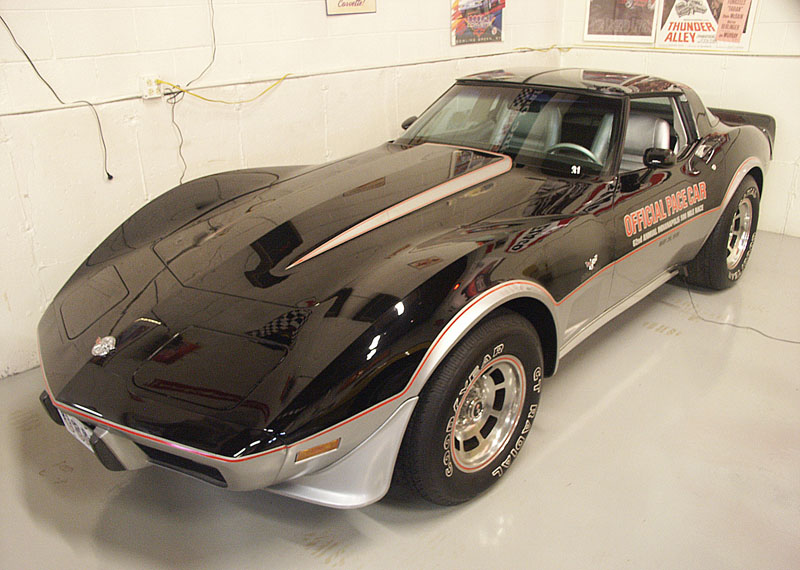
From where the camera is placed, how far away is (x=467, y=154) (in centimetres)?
317

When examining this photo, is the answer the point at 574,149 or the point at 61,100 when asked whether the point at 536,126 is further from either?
the point at 61,100

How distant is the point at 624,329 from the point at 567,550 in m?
1.72

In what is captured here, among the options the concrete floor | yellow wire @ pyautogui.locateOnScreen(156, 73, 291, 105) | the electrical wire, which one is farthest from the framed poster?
the concrete floor

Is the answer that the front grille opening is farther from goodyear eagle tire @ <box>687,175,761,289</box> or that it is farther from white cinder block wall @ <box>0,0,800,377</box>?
goodyear eagle tire @ <box>687,175,761,289</box>

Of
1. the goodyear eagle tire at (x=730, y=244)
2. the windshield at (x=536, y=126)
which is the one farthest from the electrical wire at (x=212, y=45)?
the goodyear eagle tire at (x=730, y=244)

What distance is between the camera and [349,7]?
4453mm

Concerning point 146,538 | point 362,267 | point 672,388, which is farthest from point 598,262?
point 146,538

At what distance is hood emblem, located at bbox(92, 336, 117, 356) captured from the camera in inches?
83.0

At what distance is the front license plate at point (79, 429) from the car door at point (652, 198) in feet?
7.01

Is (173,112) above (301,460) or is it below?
above

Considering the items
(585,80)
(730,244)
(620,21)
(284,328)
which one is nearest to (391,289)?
(284,328)

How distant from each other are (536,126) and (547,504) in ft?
5.70

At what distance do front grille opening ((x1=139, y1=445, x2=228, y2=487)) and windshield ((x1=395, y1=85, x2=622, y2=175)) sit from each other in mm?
1999

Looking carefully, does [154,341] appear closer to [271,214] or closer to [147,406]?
[147,406]
